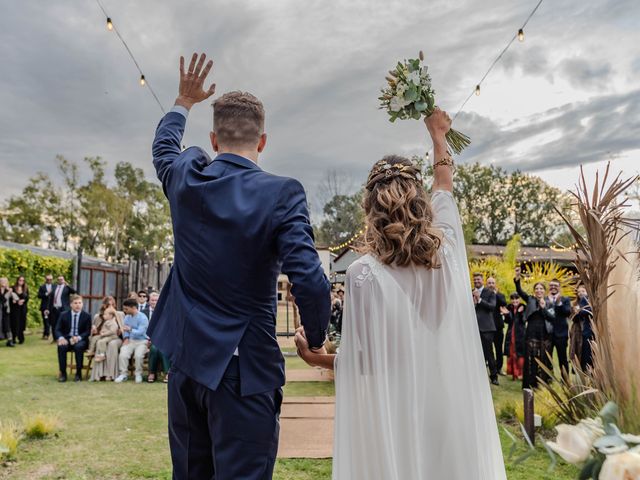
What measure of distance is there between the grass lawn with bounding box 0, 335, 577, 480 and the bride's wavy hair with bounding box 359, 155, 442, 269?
1084mm

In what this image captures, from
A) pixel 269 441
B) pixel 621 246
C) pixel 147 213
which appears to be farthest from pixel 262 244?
pixel 147 213

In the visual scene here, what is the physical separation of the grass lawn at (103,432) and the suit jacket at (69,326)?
0.90 meters

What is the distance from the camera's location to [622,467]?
0.91 meters

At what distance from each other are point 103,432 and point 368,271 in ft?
18.1

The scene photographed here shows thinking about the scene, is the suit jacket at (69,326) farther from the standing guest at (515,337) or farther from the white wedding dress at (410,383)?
the white wedding dress at (410,383)

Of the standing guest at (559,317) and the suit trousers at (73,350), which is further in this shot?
the suit trousers at (73,350)

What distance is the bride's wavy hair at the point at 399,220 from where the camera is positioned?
219 centimetres

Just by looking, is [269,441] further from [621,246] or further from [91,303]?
[91,303]

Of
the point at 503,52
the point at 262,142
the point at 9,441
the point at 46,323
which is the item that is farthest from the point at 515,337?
the point at 46,323

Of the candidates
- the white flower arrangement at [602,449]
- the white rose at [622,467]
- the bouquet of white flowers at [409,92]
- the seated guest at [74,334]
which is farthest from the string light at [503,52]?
the seated guest at [74,334]

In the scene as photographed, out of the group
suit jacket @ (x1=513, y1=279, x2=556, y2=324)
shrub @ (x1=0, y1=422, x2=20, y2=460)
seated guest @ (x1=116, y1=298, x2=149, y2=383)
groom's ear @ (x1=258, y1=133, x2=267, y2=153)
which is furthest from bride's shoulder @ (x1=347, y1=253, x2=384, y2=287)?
seated guest @ (x1=116, y1=298, x2=149, y2=383)

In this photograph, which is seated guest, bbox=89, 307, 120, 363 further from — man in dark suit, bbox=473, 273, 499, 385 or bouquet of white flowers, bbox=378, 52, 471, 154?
bouquet of white flowers, bbox=378, 52, 471, 154

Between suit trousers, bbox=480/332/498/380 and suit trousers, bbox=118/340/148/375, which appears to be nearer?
suit trousers, bbox=480/332/498/380

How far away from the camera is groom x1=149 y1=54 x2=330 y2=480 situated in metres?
1.93
